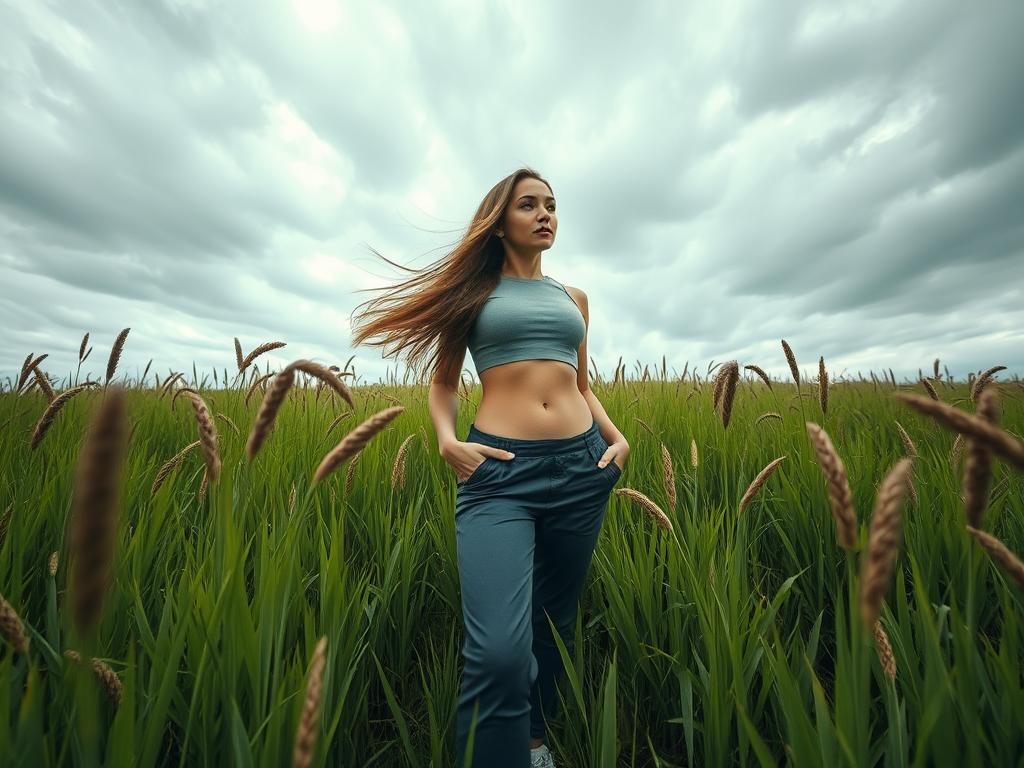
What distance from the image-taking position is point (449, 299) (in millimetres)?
2404

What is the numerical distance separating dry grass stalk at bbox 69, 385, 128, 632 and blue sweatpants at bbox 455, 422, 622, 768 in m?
1.15

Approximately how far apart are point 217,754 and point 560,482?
130 centimetres

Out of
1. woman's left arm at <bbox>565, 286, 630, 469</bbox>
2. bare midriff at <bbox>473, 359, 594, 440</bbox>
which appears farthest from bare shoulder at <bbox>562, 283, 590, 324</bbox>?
bare midriff at <bbox>473, 359, 594, 440</bbox>

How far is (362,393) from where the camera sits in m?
5.36

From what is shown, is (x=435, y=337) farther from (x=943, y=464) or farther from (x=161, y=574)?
(x=943, y=464)

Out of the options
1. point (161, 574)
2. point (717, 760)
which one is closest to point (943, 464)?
point (717, 760)

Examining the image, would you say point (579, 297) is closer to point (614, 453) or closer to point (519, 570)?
point (614, 453)

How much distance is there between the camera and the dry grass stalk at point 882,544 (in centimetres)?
56

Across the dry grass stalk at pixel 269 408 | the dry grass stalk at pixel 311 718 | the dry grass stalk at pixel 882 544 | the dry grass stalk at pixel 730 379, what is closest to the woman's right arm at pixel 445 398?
the dry grass stalk at pixel 730 379

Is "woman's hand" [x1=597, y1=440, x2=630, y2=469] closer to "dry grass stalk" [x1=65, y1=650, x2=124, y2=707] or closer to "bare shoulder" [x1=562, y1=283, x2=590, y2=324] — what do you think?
"bare shoulder" [x1=562, y1=283, x2=590, y2=324]

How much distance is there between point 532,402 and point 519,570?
0.73 metres

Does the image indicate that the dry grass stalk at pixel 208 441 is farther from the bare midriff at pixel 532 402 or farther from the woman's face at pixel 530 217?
the woman's face at pixel 530 217

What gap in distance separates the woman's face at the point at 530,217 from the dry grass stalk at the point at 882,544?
6.79 ft

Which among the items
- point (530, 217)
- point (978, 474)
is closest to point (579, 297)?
point (530, 217)
